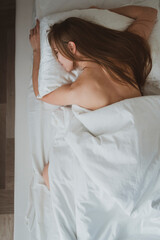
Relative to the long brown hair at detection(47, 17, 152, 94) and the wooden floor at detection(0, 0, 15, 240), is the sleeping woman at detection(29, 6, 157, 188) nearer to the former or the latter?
the long brown hair at detection(47, 17, 152, 94)

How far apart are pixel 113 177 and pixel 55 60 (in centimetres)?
61

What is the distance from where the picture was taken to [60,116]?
1149 millimetres

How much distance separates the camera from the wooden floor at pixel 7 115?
4.17 feet

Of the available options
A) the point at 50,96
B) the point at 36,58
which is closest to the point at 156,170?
the point at 50,96

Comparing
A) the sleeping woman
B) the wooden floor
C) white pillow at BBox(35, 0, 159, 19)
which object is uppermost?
white pillow at BBox(35, 0, 159, 19)

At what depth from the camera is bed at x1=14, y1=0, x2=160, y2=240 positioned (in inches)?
34.9

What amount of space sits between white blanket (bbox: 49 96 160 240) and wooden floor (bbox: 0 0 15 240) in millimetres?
423

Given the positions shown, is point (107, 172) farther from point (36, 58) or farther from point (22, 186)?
point (36, 58)

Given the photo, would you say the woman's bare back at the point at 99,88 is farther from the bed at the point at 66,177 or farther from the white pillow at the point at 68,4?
the white pillow at the point at 68,4

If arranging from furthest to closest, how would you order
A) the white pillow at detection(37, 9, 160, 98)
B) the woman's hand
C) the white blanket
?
the woman's hand < the white pillow at detection(37, 9, 160, 98) < the white blanket

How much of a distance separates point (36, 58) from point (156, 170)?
0.81 meters

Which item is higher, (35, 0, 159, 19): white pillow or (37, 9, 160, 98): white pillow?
(35, 0, 159, 19): white pillow

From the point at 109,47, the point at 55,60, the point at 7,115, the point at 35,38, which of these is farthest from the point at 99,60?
the point at 7,115

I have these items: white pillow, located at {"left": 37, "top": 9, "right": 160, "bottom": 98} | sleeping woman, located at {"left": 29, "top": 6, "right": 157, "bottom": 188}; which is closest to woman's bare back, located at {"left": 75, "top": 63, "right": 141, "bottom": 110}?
sleeping woman, located at {"left": 29, "top": 6, "right": 157, "bottom": 188}
